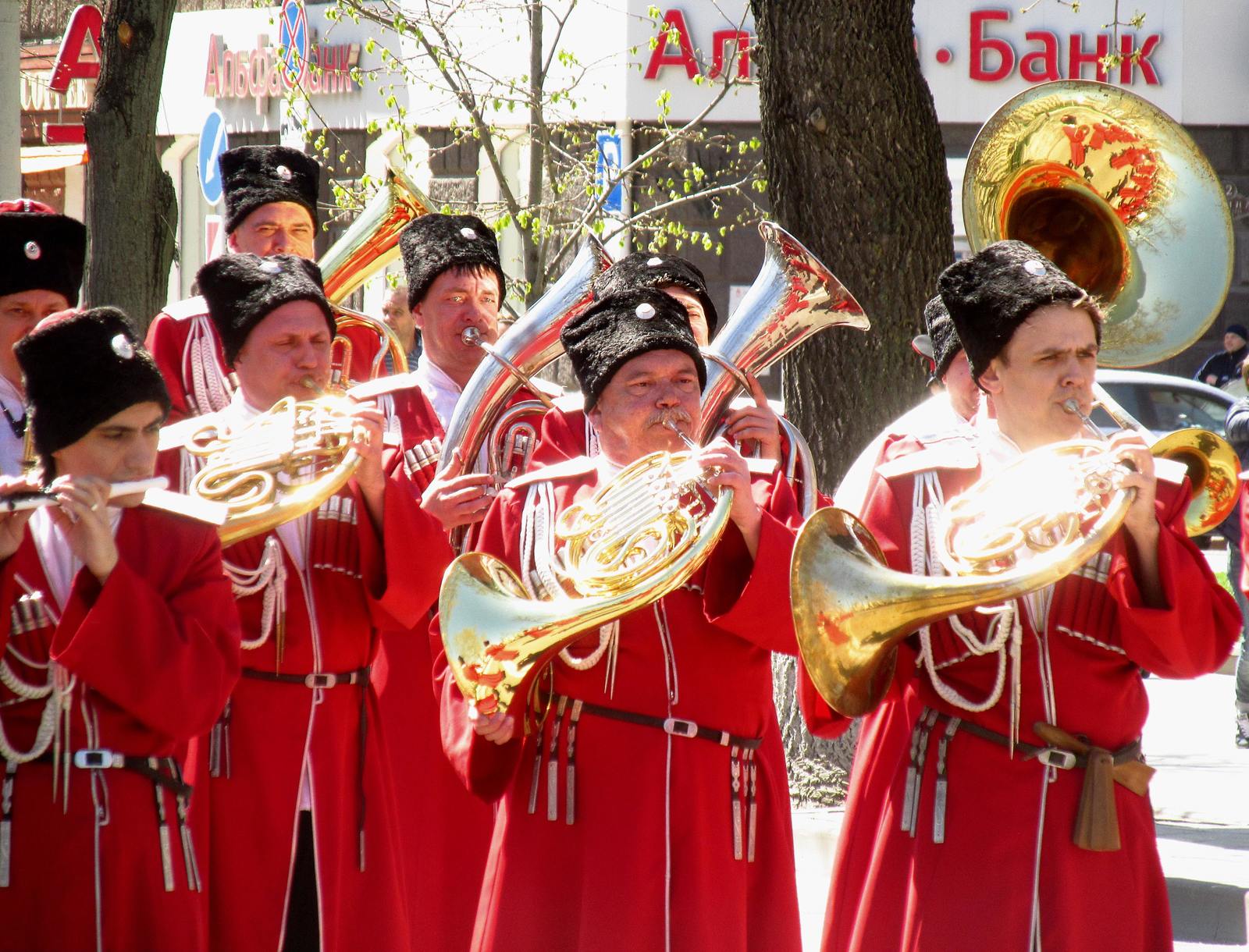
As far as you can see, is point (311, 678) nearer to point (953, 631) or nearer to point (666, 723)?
point (666, 723)

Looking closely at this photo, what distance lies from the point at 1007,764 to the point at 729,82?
8.55 metres

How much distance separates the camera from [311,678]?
4.36m

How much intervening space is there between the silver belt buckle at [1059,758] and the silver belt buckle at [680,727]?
684mm

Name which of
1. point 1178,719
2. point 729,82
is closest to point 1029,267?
point 1178,719

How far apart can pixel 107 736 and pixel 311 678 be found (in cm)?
87

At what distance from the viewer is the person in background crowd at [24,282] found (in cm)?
456

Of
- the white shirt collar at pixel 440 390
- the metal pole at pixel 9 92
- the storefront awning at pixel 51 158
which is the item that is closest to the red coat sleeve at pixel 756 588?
the white shirt collar at pixel 440 390

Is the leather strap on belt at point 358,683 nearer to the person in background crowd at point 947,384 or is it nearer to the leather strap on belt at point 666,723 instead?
the leather strap on belt at point 666,723

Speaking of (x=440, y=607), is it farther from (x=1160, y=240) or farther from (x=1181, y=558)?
(x=1160, y=240)

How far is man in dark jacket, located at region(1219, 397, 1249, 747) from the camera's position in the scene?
854 centimetres

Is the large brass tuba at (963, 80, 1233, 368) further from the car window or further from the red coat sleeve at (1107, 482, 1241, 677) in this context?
the car window

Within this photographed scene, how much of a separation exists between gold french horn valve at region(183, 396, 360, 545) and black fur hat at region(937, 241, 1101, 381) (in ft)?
4.20

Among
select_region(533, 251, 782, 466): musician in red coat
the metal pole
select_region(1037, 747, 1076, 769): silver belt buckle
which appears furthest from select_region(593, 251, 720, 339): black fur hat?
the metal pole

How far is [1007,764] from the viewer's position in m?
3.74
